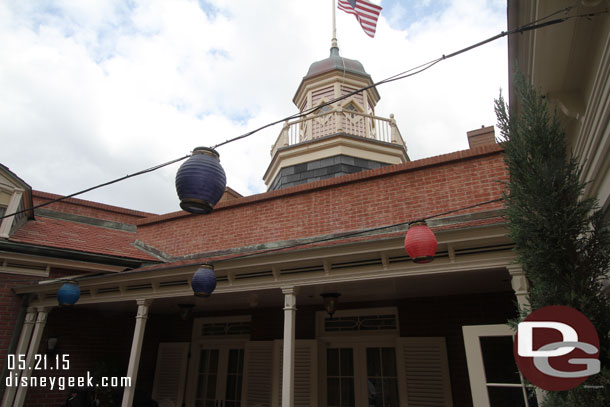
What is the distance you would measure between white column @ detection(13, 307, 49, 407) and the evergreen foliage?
840cm

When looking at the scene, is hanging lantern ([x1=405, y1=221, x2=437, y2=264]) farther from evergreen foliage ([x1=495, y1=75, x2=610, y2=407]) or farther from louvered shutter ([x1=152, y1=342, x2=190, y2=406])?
louvered shutter ([x1=152, y1=342, x2=190, y2=406])

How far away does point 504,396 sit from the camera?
369 centimetres

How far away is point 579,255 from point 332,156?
7909mm

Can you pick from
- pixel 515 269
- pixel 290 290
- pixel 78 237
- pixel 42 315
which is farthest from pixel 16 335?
pixel 515 269

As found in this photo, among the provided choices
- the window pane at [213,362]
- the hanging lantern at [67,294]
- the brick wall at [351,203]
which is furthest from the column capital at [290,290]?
the window pane at [213,362]

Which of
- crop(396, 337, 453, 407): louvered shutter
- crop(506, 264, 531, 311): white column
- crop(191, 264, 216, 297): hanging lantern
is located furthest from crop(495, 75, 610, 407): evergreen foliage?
crop(191, 264, 216, 297): hanging lantern

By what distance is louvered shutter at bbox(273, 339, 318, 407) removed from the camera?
6539 mm

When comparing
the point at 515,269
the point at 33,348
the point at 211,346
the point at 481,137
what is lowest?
the point at 33,348

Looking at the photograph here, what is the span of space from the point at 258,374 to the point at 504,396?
4907 millimetres

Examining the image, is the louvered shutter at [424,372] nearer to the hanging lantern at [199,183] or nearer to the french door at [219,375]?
the french door at [219,375]

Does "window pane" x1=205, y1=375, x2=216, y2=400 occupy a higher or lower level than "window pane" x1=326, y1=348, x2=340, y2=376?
lower

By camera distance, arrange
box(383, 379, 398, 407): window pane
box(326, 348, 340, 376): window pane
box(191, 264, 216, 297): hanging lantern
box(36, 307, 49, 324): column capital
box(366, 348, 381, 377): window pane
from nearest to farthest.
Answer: box(191, 264, 216, 297): hanging lantern
box(383, 379, 398, 407): window pane
box(366, 348, 381, 377): window pane
box(326, 348, 340, 376): window pane
box(36, 307, 49, 324): column capital

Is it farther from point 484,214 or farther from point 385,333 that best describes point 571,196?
point 385,333

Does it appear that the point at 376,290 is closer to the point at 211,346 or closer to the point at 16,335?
the point at 211,346
